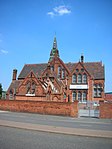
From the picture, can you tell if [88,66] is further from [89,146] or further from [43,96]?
[89,146]

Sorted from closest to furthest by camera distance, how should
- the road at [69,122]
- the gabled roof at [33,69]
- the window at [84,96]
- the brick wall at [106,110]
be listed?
the road at [69,122]
the brick wall at [106,110]
the window at [84,96]
the gabled roof at [33,69]

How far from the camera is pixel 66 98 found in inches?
2037

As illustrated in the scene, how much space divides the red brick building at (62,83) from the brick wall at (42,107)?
28.9 ft

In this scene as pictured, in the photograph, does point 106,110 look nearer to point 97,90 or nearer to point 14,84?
point 97,90

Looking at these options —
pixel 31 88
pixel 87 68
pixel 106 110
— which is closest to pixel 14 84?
pixel 31 88

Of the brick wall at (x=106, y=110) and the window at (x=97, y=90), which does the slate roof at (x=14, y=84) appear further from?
the brick wall at (x=106, y=110)

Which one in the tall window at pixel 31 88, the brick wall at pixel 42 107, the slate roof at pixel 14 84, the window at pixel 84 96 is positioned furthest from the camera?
the slate roof at pixel 14 84

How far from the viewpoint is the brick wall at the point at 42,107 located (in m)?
28.0

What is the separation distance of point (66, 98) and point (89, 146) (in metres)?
42.7

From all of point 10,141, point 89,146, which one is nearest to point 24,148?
point 10,141

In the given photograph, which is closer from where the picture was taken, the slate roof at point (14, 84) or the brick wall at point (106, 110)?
the brick wall at point (106, 110)

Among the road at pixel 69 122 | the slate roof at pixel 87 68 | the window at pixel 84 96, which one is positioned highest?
the slate roof at pixel 87 68

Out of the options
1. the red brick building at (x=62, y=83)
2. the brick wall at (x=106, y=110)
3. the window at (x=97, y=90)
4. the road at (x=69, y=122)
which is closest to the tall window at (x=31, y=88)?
the red brick building at (x=62, y=83)

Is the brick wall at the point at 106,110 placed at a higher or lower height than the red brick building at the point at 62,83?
lower
